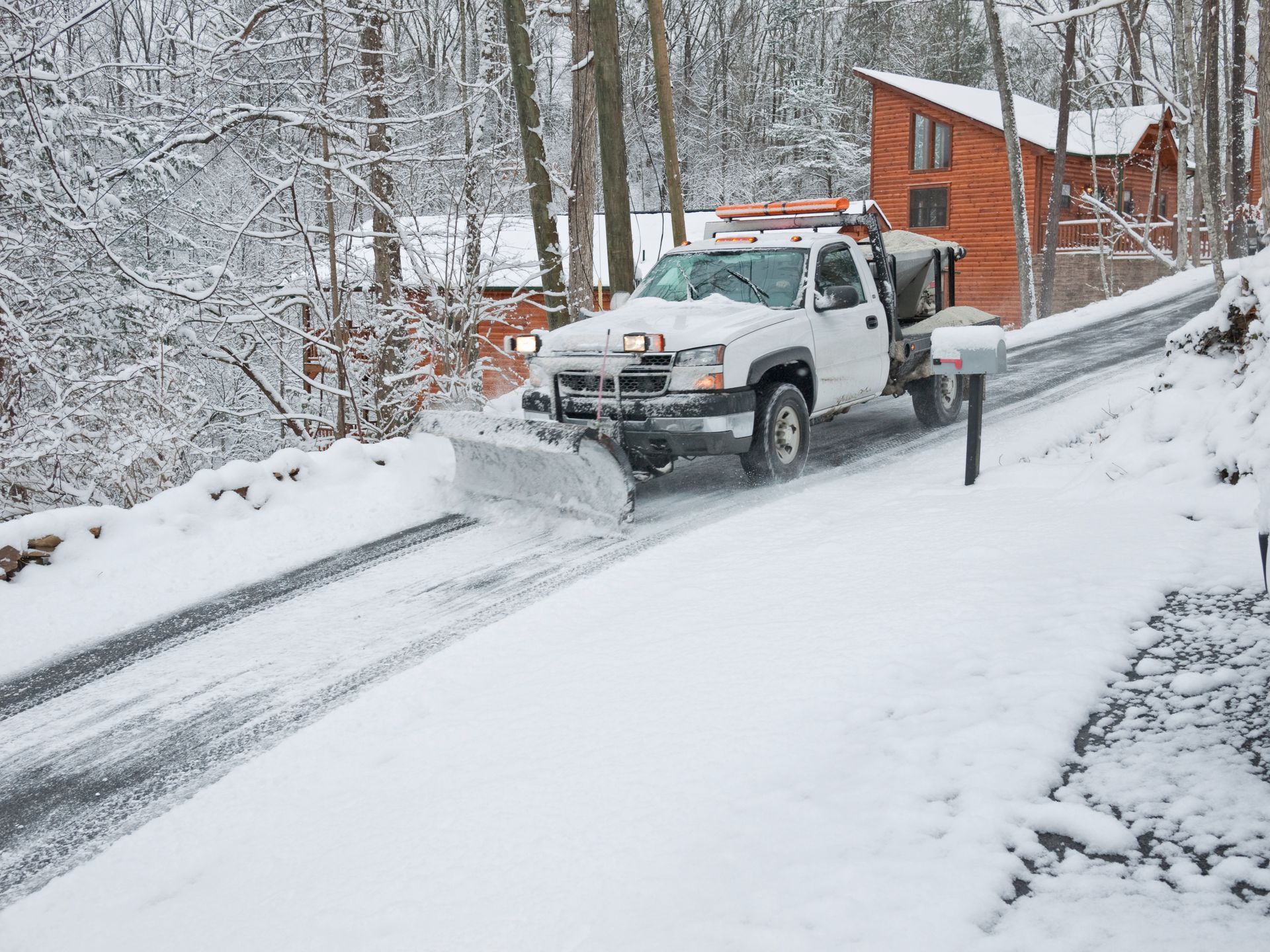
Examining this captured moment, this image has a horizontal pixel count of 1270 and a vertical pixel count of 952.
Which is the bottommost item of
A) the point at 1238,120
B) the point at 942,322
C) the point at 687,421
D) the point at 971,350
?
the point at 687,421

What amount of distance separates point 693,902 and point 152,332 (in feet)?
29.7

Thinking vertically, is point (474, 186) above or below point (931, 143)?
below

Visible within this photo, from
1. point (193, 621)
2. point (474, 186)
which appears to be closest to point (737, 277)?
point (193, 621)

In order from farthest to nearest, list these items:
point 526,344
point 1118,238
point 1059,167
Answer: point 1118,238, point 1059,167, point 526,344

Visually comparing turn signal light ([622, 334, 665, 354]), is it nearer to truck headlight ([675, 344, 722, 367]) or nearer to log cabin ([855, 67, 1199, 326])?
truck headlight ([675, 344, 722, 367])

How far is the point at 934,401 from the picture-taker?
10.1 meters

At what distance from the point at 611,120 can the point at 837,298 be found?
5249 mm

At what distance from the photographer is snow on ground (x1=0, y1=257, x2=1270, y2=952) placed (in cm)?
287

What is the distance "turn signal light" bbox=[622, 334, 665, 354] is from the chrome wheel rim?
3.86 ft

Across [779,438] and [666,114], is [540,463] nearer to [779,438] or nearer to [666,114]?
[779,438]

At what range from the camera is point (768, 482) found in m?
7.86

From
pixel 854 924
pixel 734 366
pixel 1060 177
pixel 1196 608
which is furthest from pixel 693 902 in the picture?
pixel 1060 177

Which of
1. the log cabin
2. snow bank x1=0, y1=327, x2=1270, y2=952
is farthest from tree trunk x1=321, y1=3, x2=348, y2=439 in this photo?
the log cabin

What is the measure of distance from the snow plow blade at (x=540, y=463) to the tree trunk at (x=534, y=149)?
5.96 meters
